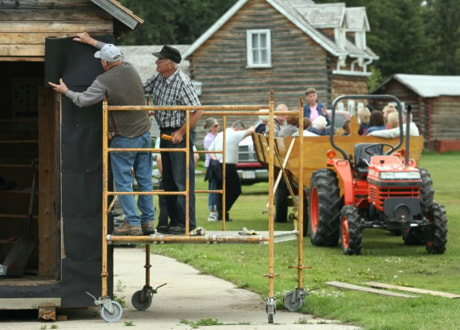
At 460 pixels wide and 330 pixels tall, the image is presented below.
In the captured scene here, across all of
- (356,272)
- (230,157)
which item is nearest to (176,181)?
(356,272)

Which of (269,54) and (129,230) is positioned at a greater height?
(269,54)

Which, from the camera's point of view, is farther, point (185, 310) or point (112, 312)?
point (185, 310)

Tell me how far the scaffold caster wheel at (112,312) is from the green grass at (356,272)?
1765mm

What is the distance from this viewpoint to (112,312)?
12.2 m

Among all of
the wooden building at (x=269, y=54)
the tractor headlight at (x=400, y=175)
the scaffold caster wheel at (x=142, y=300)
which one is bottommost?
the scaffold caster wheel at (x=142, y=300)

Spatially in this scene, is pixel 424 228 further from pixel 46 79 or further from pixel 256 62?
pixel 256 62

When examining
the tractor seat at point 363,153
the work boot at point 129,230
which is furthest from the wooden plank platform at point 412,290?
the tractor seat at point 363,153

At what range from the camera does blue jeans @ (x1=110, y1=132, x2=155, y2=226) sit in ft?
41.4

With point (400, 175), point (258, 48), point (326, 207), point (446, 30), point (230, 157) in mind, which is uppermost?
point (446, 30)

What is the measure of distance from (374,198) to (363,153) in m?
1.10

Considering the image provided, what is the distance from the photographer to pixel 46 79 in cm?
1263

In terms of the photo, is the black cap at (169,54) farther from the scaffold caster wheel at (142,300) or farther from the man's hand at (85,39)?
the scaffold caster wheel at (142,300)

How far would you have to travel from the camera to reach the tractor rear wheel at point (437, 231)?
17.7m

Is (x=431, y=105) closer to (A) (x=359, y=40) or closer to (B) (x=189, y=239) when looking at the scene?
(A) (x=359, y=40)
